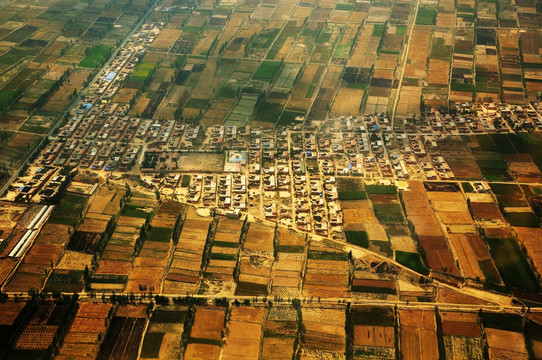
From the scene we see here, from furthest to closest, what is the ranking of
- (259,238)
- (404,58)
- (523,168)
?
1. (404,58)
2. (523,168)
3. (259,238)

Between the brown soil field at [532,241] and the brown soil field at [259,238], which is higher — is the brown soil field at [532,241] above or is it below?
below

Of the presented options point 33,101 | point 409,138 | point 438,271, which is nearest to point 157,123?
point 33,101

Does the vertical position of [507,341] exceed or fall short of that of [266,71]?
it exceeds it

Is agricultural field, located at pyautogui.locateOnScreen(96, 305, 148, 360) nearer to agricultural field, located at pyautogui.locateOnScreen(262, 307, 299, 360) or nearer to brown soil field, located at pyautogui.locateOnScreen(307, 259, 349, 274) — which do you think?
agricultural field, located at pyautogui.locateOnScreen(262, 307, 299, 360)

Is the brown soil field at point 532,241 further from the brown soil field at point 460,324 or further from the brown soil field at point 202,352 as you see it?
the brown soil field at point 202,352

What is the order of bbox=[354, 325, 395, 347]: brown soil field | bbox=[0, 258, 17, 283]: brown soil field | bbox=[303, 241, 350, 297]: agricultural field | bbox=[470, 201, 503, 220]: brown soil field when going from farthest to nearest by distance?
bbox=[470, 201, 503, 220]: brown soil field → bbox=[0, 258, 17, 283]: brown soil field → bbox=[303, 241, 350, 297]: agricultural field → bbox=[354, 325, 395, 347]: brown soil field

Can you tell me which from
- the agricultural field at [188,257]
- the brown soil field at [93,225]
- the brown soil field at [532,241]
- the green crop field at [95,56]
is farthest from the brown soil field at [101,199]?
the brown soil field at [532,241]

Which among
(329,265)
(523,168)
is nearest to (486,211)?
(523,168)

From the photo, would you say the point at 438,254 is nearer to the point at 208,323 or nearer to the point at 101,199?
the point at 208,323

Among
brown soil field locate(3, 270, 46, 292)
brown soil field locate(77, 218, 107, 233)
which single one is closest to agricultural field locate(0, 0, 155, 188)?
brown soil field locate(77, 218, 107, 233)
